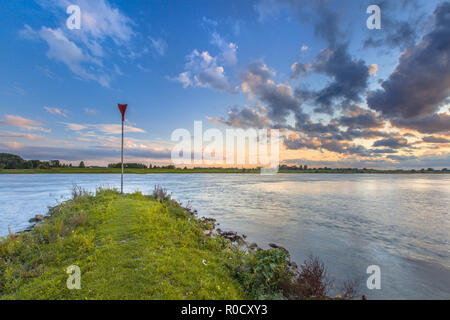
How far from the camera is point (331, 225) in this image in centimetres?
1452

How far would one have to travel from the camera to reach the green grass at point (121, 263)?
14.3ft

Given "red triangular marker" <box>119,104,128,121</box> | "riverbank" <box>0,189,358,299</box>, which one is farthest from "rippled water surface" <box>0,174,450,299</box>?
"red triangular marker" <box>119,104,128,121</box>

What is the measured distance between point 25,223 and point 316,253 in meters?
19.2

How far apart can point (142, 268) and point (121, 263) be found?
823 millimetres

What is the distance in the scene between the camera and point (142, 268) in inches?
202

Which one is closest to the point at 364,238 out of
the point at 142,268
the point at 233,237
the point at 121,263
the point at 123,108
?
the point at 233,237

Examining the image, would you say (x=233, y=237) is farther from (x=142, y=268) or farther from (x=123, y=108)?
(x=123, y=108)

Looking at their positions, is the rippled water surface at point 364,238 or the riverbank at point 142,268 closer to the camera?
the riverbank at point 142,268

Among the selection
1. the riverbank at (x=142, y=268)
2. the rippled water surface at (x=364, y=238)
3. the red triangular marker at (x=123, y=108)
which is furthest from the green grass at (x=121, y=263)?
the red triangular marker at (x=123, y=108)

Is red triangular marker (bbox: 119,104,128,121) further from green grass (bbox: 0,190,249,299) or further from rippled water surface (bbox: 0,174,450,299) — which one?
green grass (bbox: 0,190,249,299)

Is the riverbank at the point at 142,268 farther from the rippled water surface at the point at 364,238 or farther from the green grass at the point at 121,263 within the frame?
the rippled water surface at the point at 364,238

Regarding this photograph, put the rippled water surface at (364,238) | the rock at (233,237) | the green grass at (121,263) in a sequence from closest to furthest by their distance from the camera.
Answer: the green grass at (121,263) < the rippled water surface at (364,238) < the rock at (233,237)
